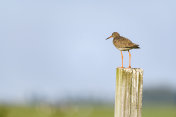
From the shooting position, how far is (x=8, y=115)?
16672mm

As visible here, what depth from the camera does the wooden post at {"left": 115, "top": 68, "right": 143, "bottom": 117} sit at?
503cm

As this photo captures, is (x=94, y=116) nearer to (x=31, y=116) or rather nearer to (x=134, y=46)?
(x=31, y=116)

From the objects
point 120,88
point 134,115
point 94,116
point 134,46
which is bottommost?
point 94,116

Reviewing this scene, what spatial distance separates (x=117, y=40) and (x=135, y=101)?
4.65 m

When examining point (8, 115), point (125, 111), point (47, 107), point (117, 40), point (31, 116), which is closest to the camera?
point (125, 111)

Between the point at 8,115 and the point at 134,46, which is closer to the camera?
the point at 134,46

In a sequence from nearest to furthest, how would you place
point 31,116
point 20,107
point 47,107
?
point 47,107 < point 31,116 < point 20,107

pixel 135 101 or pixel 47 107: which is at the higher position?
pixel 135 101

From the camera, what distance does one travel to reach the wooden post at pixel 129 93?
5.03 metres

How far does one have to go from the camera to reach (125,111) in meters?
5.03

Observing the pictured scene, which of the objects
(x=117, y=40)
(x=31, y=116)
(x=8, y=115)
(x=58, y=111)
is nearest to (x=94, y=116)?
(x=31, y=116)

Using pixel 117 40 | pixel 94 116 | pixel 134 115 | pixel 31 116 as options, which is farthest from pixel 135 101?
pixel 94 116

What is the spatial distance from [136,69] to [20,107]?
21994 mm

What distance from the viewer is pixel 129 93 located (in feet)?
16.6
